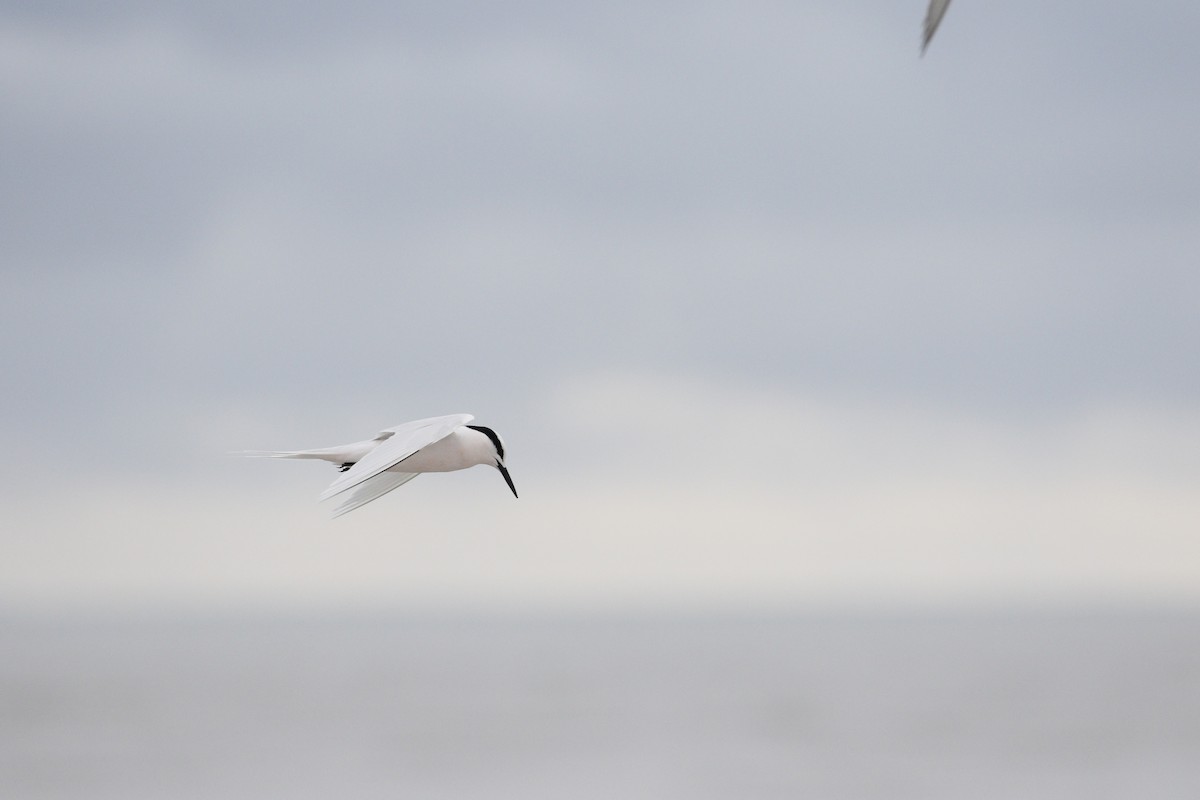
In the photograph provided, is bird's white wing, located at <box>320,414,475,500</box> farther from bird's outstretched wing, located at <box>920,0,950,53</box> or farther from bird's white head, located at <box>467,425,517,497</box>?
bird's outstretched wing, located at <box>920,0,950,53</box>

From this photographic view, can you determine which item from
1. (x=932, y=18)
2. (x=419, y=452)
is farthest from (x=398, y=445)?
(x=932, y=18)

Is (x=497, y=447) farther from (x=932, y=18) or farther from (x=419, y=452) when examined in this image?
(x=932, y=18)

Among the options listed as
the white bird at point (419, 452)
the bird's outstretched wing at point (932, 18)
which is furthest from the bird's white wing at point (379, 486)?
the bird's outstretched wing at point (932, 18)

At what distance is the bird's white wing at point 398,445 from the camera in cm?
580

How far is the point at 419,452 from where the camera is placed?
22.8 feet

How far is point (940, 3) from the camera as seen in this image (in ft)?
11.1

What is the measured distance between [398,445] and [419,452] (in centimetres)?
37

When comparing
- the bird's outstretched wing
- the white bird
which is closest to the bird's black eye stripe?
the white bird

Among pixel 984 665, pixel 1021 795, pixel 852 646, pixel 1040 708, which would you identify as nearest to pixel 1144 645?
pixel 852 646

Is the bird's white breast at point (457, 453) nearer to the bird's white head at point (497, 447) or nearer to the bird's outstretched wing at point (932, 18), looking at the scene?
the bird's white head at point (497, 447)

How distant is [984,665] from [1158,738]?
108 ft

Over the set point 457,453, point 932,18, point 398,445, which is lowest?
point 932,18

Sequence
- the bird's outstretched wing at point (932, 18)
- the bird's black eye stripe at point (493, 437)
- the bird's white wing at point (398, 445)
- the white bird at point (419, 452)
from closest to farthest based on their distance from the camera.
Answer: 1. the bird's outstretched wing at point (932, 18)
2. the bird's white wing at point (398, 445)
3. the white bird at point (419, 452)
4. the bird's black eye stripe at point (493, 437)

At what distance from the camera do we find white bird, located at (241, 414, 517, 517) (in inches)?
263
